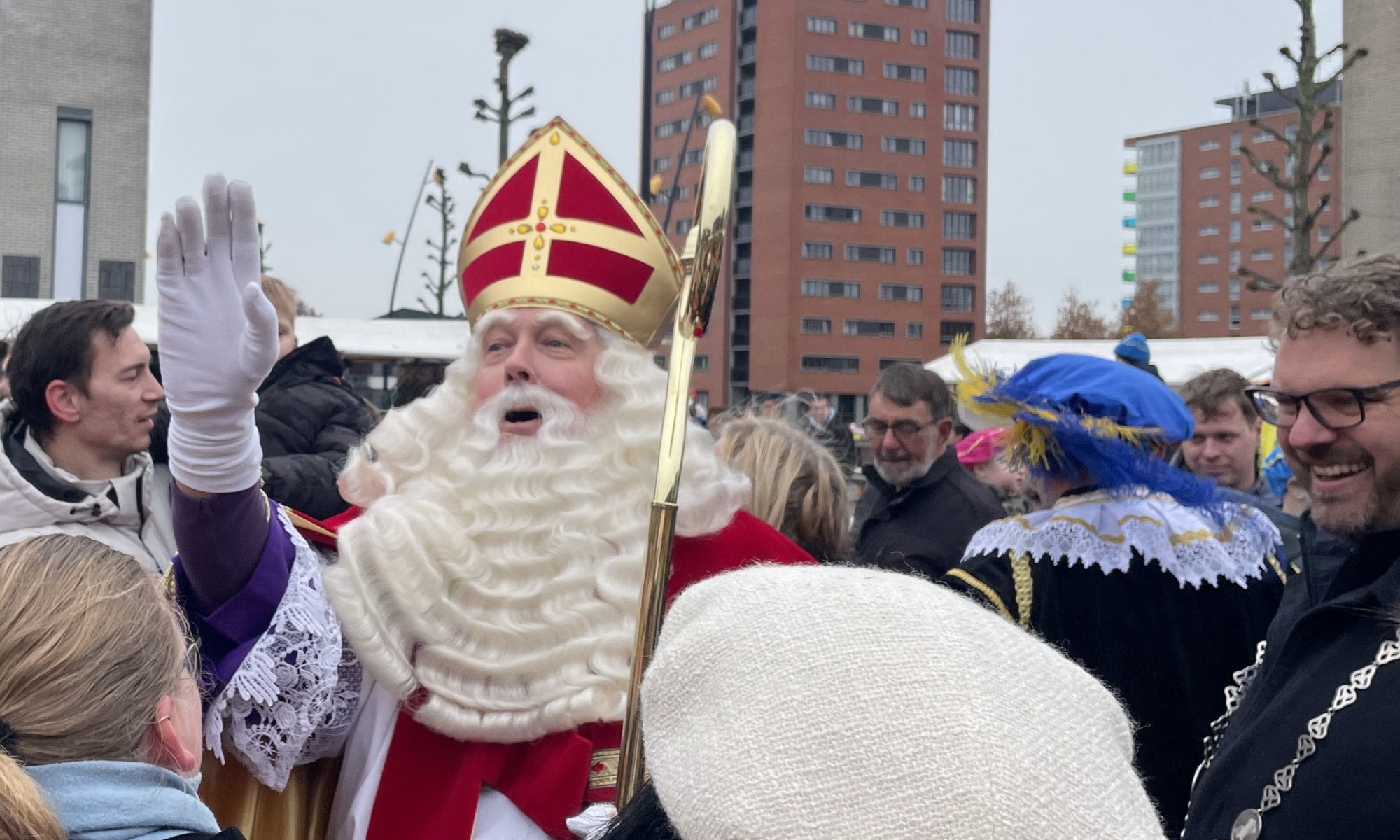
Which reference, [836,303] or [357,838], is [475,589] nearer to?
[357,838]

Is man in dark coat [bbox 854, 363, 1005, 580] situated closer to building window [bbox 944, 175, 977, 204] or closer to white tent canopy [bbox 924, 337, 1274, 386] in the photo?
white tent canopy [bbox 924, 337, 1274, 386]

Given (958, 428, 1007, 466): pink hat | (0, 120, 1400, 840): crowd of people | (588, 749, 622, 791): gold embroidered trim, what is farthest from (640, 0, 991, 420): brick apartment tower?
(588, 749, 622, 791): gold embroidered trim

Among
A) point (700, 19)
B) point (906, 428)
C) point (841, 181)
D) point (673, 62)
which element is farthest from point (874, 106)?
point (906, 428)

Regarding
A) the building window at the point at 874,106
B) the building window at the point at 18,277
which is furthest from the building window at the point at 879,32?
the building window at the point at 18,277

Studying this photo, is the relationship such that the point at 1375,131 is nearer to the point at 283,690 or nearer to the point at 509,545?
the point at 509,545

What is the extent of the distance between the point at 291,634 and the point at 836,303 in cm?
6798

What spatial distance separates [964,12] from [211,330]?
258 ft

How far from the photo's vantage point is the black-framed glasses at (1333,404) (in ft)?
5.92

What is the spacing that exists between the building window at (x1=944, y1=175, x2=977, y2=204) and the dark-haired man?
239 ft

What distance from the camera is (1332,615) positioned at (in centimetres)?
178

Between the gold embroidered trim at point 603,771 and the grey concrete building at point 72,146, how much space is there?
1872cm

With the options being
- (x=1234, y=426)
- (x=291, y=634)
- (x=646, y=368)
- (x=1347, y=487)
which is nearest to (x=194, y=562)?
(x=291, y=634)

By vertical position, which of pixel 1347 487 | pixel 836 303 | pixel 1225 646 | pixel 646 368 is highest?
pixel 836 303

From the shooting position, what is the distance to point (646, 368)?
272cm
